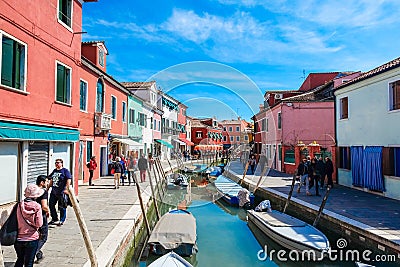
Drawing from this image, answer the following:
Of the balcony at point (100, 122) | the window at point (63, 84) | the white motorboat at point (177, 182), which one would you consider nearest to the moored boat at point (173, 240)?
the window at point (63, 84)

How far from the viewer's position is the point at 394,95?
12.4 metres

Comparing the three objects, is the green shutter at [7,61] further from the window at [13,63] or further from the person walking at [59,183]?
the person walking at [59,183]

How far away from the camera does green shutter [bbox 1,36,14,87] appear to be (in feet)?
25.3

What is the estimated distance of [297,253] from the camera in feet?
27.2

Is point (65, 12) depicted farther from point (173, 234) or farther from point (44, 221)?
point (173, 234)

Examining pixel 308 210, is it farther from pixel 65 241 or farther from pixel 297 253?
pixel 65 241

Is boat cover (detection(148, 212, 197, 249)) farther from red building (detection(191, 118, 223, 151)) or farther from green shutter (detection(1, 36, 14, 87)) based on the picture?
red building (detection(191, 118, 223, 151))

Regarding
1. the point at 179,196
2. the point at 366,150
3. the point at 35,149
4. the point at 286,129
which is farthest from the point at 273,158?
the point at 35,149

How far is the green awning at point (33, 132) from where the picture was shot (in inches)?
297

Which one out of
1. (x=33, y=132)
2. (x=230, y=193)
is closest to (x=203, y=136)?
(x=230, y=193)

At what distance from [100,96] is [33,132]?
10.0 metres

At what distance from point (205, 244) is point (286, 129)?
16154 millimetres

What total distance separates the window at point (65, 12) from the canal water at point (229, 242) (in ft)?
26.9
